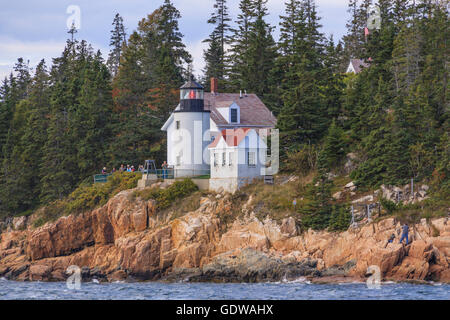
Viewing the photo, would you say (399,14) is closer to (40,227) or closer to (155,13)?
(155,13)

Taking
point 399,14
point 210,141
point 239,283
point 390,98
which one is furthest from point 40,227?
point 399,14

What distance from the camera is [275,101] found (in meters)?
66.2

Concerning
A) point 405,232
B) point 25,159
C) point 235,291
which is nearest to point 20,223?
point 25,159

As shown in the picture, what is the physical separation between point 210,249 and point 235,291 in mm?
7650

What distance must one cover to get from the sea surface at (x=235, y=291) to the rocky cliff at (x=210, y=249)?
4.90ft

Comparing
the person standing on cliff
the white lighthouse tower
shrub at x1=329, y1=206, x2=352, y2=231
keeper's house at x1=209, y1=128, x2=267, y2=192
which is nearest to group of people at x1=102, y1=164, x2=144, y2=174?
the white lighthouse tower

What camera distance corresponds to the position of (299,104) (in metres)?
54.6

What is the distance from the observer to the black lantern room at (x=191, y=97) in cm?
5700

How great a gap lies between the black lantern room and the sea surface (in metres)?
15.4

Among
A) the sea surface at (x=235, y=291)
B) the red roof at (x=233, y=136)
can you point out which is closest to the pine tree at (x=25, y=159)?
the sea surface at (x=235, y=291)

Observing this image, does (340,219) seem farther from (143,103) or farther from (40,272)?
(143,103)

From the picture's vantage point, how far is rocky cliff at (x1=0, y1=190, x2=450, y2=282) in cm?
4219

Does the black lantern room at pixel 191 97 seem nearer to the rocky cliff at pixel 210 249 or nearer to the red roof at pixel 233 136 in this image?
the red roof at pixel 233 136

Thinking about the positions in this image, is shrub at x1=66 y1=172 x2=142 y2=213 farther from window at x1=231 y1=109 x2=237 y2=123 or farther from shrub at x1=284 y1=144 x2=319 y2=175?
shrub at x1=284 y1=144 x2=319 y2=175
